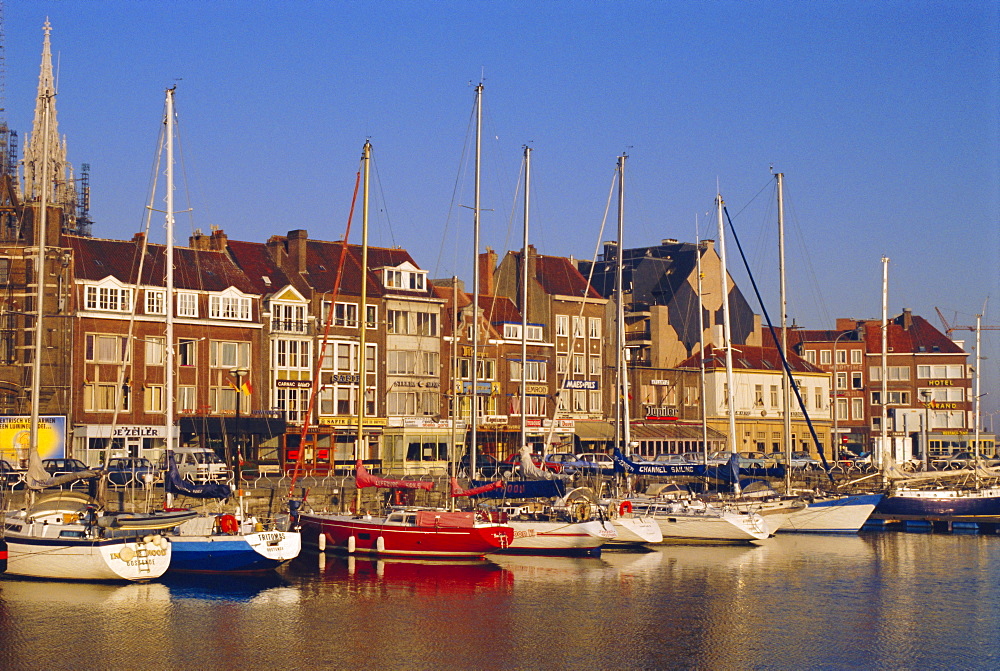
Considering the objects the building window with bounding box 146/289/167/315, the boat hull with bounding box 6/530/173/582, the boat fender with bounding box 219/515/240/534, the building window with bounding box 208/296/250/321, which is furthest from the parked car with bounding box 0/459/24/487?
the building window with bounding box 208/296/250/321

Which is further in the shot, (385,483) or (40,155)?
(40,155)

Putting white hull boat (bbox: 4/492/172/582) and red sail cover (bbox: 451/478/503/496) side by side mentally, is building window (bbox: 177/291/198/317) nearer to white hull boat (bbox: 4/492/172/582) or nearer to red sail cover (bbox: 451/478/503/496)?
red sail cover (bbox: 451/478/503/496)

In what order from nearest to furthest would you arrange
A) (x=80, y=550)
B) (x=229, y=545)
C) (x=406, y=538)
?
(x=80, y=550) < (x=229, y=545) < (x=406, y=538)

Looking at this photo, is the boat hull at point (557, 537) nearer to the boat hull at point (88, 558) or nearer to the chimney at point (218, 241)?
the boat hull at point (88, 558)

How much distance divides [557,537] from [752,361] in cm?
6056

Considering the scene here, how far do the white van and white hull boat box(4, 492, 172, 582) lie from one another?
17.3 m

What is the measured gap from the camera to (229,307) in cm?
7988

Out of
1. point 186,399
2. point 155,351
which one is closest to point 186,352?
point 155,351

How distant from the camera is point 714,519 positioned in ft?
199

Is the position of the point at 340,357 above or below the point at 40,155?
below

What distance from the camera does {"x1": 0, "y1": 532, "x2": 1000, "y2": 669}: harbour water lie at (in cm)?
3469

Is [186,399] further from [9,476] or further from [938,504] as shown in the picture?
[938,504]

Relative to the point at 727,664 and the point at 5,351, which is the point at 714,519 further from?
the point at 5,351

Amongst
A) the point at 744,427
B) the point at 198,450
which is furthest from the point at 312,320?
the point at 744,427
